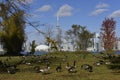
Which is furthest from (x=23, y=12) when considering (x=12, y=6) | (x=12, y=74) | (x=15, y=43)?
(x=15, y=43)

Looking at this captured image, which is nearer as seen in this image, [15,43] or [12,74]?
[12,74]

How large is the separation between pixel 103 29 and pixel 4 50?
2117cm

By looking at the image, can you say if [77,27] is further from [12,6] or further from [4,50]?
[12,6]

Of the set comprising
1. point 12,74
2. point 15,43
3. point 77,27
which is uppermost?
point 77,27

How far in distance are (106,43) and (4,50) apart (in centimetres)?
2062

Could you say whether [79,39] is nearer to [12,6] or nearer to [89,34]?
[89,34]

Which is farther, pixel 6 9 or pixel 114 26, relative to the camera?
pixel 114 26

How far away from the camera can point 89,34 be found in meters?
93.4

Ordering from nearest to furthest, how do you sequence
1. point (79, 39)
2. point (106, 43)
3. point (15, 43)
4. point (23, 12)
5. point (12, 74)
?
point (12, 74) → point (23, 12) → point (15, 43) → point (106, 43) → point (79, 39)

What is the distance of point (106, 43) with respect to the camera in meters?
65.8

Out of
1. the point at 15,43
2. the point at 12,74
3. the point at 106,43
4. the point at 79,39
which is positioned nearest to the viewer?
the point at 12,74

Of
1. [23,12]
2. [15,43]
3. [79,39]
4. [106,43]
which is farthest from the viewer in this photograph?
[79,39]

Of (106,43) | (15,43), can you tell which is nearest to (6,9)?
(15,43)

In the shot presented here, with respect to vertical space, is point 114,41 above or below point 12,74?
above
